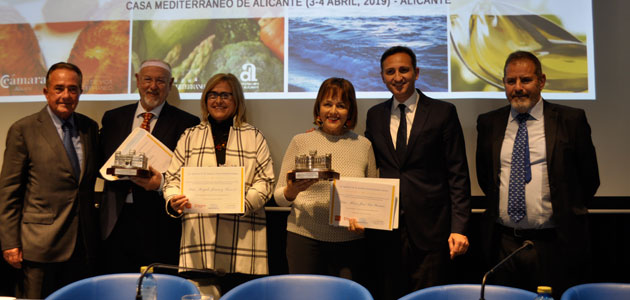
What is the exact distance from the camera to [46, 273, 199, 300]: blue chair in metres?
2.05

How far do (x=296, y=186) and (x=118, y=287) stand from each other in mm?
955

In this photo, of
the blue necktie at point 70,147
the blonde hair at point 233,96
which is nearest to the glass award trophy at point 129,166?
the blonde hair at point 233,96

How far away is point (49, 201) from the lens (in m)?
2.98

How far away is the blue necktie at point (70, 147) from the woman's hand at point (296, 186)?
1447 millimetres

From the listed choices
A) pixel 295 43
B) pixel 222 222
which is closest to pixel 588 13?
pixel 295 43

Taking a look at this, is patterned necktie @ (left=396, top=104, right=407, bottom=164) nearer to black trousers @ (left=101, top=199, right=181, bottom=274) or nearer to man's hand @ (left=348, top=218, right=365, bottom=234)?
man's hand @ (left=348, top=218, right=365, bottom=234)

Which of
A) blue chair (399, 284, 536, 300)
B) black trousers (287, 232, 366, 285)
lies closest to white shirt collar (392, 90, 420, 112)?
black trousers (287, 232, 366, 285)

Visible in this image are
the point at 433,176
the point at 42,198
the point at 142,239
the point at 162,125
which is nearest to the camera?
the point at 433,176

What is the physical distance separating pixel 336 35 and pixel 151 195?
1.74 meters

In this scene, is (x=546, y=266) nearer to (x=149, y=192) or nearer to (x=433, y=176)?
(x=433, y=176)

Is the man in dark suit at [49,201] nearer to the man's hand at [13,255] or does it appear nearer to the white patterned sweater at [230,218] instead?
the man's hand at [13,255]

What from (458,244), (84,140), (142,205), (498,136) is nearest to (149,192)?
(142,205)

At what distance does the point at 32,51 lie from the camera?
385 centimetres

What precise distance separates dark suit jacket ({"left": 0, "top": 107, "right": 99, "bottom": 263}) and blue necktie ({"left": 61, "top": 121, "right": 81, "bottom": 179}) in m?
0.05
